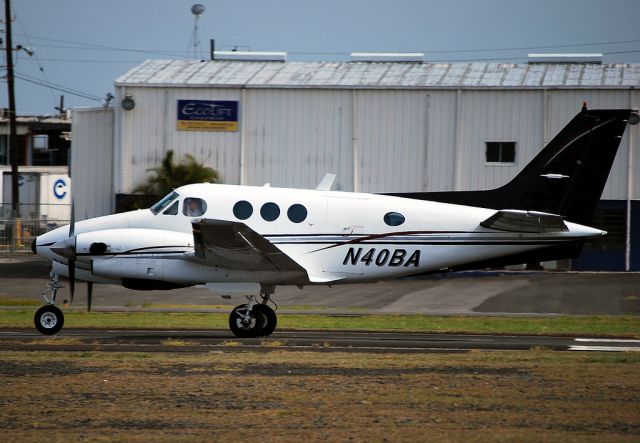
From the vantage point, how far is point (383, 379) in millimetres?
14672

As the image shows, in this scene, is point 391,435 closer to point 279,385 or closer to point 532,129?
point 279,385

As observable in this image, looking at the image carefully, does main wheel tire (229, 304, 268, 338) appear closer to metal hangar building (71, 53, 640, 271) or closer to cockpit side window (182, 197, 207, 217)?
cockpit side window (182, 197, 207, 217)

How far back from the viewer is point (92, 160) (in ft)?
150

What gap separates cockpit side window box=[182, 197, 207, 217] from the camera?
20.6 metres

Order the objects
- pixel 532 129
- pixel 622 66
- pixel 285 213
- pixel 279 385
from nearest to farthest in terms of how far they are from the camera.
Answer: pixel 279 385, pixel 285 213, pixel 532 129, pixel 622 66

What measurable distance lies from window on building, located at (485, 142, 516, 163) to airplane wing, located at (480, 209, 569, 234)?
72.3 ft

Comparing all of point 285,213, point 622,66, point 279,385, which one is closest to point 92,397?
point 279,385

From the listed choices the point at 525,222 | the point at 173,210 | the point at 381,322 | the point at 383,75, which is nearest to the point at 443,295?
the point at 381,322

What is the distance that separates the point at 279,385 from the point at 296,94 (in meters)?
30.6

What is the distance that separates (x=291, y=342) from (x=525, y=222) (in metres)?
5.52

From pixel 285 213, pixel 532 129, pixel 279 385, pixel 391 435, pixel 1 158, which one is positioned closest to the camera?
pixel 391 435

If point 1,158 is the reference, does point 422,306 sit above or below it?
below

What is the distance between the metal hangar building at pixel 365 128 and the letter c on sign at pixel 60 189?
1738 centimetres

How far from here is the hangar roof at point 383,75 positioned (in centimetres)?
4294
